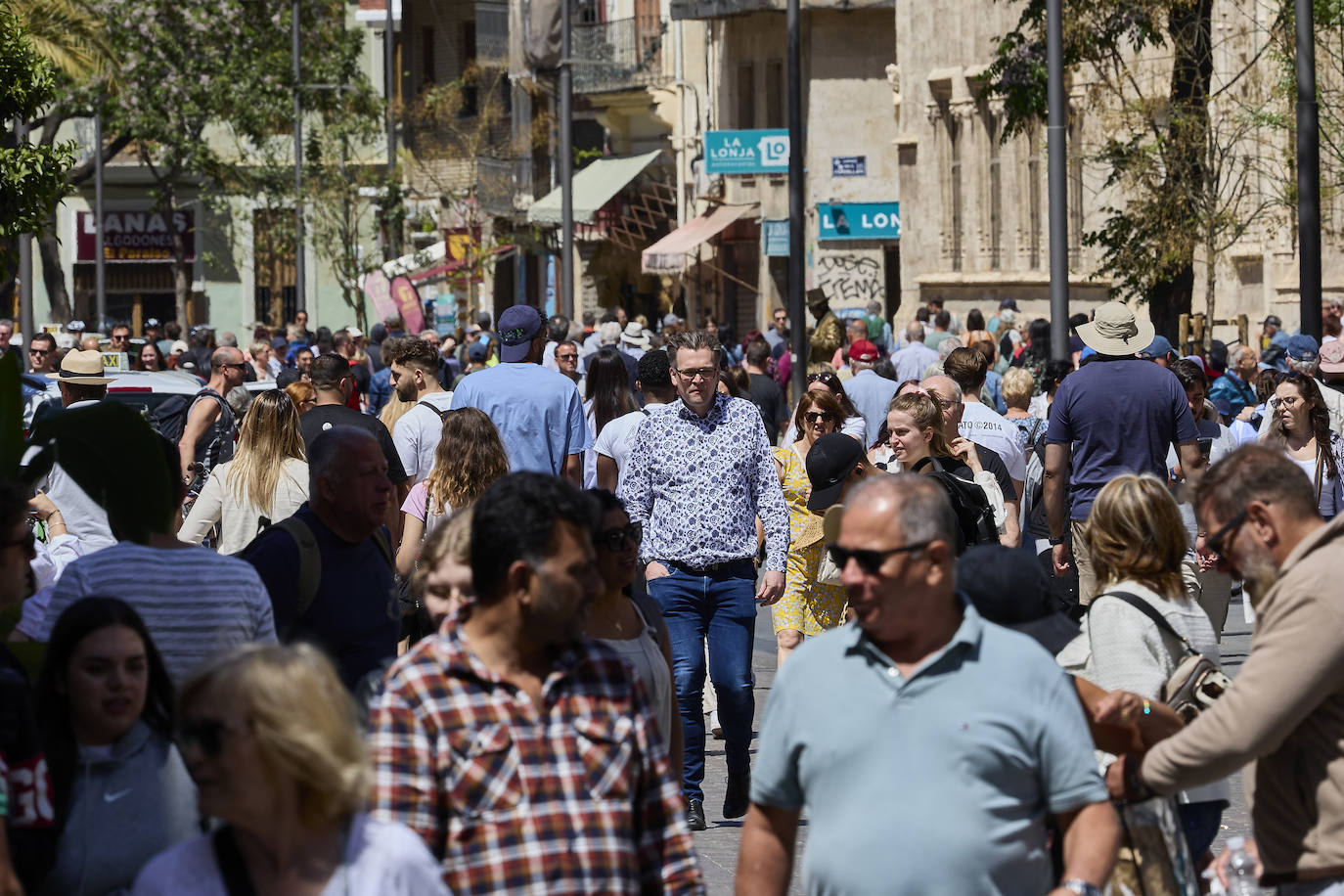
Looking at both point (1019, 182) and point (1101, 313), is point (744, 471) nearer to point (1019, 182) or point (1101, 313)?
point (1101, 313)

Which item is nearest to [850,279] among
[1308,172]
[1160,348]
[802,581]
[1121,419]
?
[1308,172]

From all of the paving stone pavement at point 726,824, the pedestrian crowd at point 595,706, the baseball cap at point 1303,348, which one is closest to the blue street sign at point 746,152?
the baseball cap at point 1303,348

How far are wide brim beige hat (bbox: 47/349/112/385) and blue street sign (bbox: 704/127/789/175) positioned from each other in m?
19.5

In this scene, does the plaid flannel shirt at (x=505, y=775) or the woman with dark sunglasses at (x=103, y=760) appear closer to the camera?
the plaid flannel shirt at (x=505, y=775)

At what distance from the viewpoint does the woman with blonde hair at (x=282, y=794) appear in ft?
10.7

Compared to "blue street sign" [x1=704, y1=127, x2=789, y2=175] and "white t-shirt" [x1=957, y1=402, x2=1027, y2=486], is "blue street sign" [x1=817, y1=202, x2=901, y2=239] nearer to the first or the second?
"blue street sign" [x1=704, y1=127, x2=789, y2=175]

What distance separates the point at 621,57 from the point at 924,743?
43.3 meters

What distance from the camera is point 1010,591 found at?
4.44 metres

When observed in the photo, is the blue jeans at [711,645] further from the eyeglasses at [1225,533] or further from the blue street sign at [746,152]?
the blue street sign at [746,152]

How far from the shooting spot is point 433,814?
3.62 meters

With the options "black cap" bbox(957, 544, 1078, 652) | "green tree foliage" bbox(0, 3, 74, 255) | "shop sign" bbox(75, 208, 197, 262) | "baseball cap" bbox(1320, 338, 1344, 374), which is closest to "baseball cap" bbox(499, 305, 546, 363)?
"baseball cap" bbox(1320, 338, 1344, 374)

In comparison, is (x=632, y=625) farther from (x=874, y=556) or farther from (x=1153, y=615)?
(x=874, y=556)

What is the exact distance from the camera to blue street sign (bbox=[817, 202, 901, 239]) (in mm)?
38000

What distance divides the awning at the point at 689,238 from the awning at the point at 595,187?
2.52 metres
